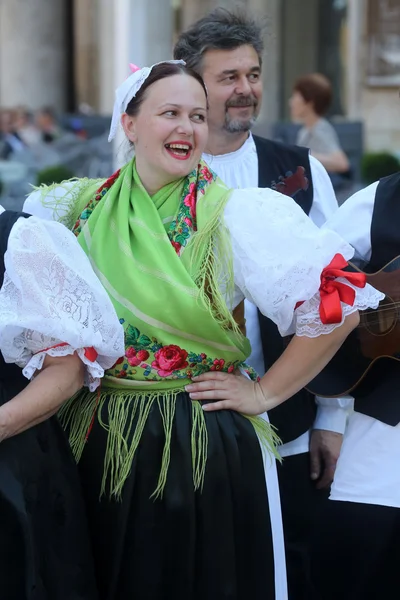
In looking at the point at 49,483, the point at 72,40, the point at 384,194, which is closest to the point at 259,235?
the point at 384,194

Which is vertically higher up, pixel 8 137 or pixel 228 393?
pixel 228 393

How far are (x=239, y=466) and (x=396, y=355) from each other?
513 millimetres

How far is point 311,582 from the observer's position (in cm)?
305

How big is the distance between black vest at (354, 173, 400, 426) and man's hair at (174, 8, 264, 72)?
818 mm

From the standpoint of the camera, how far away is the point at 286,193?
324 centimetres

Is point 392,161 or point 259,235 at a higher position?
point 259,235

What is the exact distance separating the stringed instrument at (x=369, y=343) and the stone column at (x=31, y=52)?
739 inches

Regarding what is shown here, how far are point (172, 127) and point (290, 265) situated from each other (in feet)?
1.49

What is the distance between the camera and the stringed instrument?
8.80 feet

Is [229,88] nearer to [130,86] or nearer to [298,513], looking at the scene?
[130,86]

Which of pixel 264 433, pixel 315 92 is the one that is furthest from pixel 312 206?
pixel 315 92

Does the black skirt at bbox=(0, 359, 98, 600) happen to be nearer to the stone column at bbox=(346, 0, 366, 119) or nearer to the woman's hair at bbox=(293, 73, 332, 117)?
the woman's hair at bbox=(293, 73, 332, 117)

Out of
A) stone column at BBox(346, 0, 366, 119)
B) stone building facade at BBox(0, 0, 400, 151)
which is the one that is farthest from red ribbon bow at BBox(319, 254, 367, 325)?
stone building facade at BBox(0, 0, 400, 151)

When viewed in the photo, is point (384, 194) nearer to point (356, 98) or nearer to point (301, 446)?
point (301, 446)
